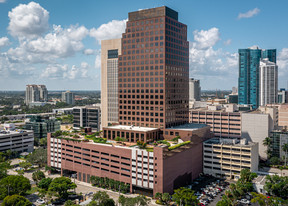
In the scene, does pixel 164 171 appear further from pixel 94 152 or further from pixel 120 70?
pixel 120 70

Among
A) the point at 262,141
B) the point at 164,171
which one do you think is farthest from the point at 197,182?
the point at 262,141

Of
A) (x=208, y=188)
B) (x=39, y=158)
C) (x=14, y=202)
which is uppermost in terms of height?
(x=39, y=158)

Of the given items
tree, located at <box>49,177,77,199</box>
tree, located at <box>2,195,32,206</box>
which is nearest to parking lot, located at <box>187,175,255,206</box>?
tree, located at <box>49,177,77,199</box>

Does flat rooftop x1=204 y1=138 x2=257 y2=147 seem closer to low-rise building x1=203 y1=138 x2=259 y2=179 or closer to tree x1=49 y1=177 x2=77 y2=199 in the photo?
low-rise building x1=203 y1=138 x2=259 y2=179

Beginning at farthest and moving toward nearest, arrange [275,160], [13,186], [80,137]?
[275,160] < [80,137] < [13,186]

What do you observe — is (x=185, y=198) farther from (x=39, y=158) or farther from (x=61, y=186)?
(x=39, y=158)

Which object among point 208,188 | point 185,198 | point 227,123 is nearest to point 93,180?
point 185,198

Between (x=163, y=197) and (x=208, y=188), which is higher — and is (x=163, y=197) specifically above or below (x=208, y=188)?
above
